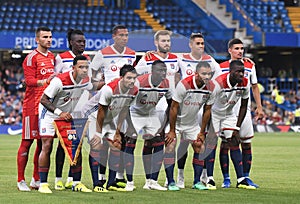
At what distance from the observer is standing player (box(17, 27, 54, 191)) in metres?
12.2

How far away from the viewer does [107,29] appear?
1478 inches

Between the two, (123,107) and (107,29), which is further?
(107,29)

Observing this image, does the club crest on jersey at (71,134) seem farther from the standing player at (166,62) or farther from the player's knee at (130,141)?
the standing player at (166,62)

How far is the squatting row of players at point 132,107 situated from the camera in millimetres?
11883

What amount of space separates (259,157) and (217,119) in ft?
23.1

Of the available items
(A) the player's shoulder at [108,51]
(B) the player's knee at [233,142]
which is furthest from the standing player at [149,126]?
(B) the player's knee at [233,142]

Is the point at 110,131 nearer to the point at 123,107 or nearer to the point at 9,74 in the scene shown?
the point at 123,107

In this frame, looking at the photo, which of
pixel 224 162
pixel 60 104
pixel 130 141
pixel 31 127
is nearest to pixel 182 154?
pixel 224 162

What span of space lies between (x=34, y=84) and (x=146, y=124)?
1723 mm

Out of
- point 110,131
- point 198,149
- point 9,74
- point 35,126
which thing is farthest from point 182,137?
point 9,74

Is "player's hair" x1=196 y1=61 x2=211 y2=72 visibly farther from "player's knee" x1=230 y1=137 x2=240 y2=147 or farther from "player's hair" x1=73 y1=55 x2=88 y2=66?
"player's hair" x1=73 y1=55 x2=88 y2=66

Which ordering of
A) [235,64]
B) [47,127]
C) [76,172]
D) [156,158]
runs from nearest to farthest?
1. [47,127]
2. [76,172]
3. [156,158]
4. [235,64]

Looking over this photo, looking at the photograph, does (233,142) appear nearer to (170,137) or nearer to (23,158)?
(170,137)

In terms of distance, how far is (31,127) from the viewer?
1227 cm
